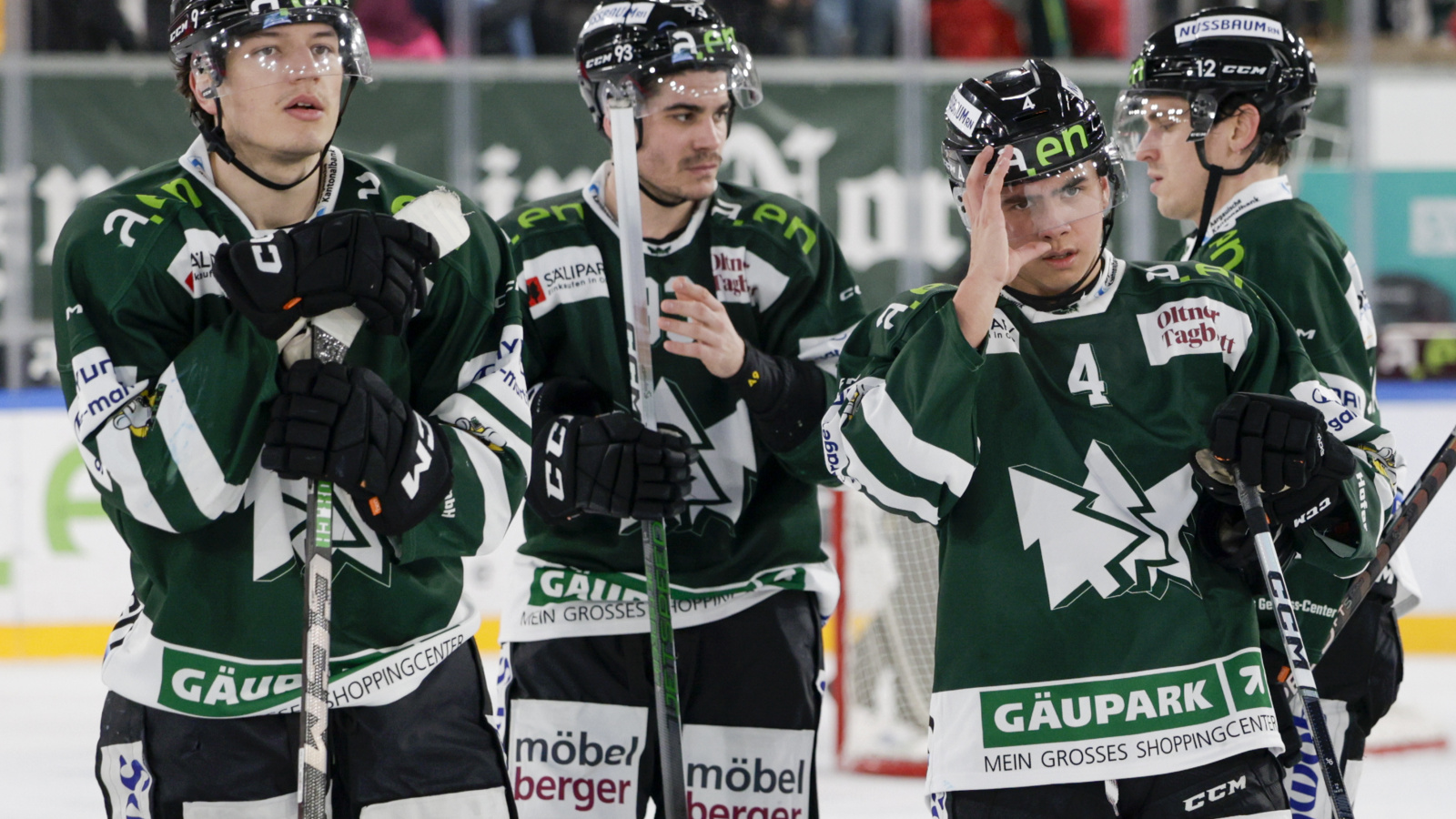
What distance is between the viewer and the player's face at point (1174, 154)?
262 cm

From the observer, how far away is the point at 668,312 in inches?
95.3

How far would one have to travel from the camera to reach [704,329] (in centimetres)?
240

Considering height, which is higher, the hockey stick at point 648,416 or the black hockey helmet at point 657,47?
the black hockey helmet at point 657,47

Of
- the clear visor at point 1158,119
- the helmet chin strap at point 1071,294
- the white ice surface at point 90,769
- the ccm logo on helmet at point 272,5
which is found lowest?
the white ice surface at point 90,769

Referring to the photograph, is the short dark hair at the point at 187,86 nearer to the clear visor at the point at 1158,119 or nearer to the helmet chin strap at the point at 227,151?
the helmet chin strap at the point at 227,151

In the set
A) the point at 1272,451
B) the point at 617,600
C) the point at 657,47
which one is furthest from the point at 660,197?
the point at 1272,451

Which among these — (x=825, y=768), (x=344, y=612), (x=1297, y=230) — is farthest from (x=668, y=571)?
(x=825, y=768)

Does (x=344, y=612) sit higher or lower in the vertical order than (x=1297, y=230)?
lower

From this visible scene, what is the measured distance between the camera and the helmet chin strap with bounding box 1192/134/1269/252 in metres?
2.59

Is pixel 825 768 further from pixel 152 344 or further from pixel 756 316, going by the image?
pixel 152 344

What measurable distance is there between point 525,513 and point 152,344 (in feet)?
2.79

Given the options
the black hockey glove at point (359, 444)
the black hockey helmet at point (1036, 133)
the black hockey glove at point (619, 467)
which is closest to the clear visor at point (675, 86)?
the black hockey glove at point (619, 467)

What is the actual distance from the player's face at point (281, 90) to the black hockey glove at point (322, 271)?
0.14 meters

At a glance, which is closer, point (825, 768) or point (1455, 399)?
point (825, 768)
